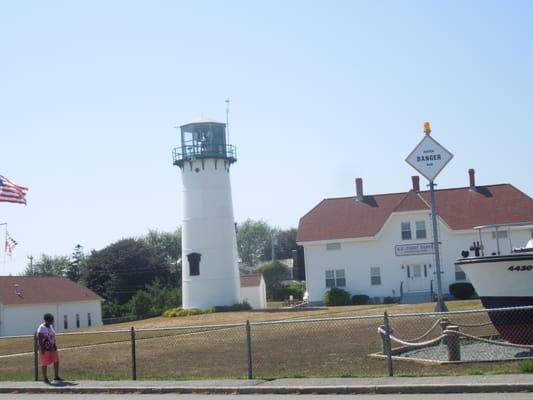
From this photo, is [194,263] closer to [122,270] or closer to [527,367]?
[122,270]

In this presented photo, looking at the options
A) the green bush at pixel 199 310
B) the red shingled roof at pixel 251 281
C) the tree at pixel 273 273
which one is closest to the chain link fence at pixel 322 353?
the green bush at pixel 199 310

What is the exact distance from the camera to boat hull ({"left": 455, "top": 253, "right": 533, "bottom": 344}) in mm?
16578

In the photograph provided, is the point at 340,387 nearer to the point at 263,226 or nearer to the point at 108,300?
the point at 108,300

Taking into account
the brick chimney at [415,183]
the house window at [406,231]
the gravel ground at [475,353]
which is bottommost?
the gravel ground at [475,353]

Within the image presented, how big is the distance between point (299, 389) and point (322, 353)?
605cm

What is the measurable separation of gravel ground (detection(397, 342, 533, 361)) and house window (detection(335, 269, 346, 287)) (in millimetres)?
33662

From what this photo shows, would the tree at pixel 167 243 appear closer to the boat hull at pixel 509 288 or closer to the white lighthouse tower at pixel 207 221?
the white lighthouse tower at pixel 207 221

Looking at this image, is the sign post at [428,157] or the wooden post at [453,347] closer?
the wooden post at [453,347]

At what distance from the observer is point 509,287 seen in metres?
17.0

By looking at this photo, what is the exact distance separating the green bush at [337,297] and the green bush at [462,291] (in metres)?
6.89

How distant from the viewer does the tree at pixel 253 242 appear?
130212 millimetres

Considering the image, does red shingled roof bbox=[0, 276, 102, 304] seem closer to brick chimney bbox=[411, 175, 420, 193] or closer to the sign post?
brick chimney bbox=[411, 175, 420, 193]

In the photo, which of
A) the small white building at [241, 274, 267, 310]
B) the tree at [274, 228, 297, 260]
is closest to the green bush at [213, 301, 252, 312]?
the small white building at [241, 274, 267, 310]
